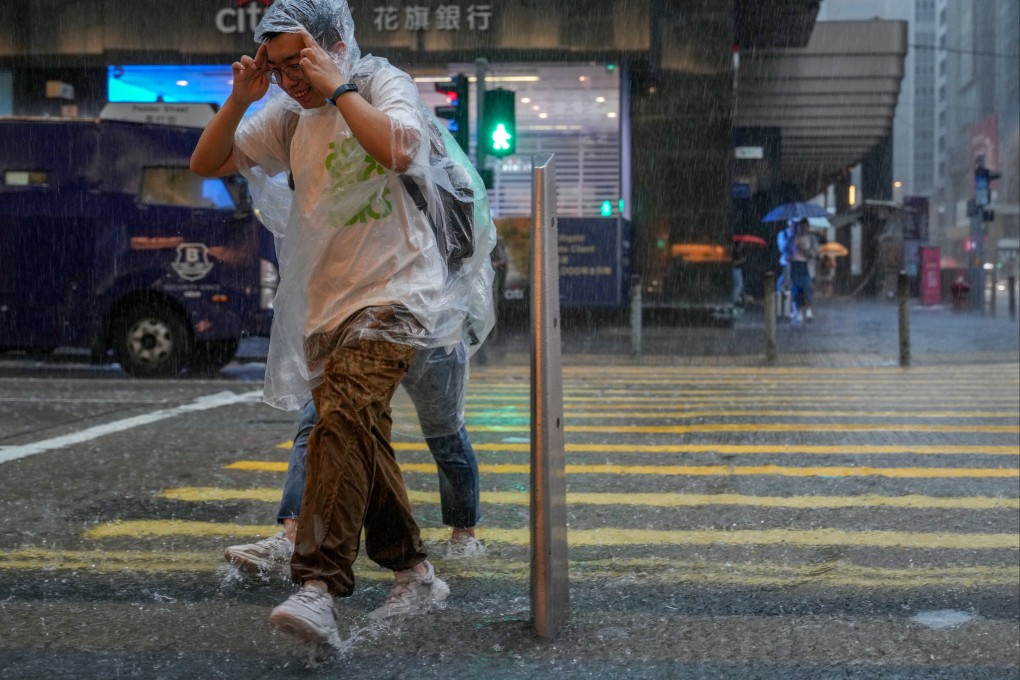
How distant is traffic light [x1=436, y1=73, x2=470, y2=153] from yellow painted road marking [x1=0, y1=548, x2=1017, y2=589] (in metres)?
9.77

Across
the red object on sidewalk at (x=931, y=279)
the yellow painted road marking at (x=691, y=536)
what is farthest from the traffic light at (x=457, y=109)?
the red object on sidewalk at (x=931, y=279)

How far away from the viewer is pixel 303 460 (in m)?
4.12

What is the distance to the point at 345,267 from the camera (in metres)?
3.45

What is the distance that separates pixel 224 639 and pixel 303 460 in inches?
31.9

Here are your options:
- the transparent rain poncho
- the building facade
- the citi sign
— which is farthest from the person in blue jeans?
the citi sign

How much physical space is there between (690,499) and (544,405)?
2330 mm

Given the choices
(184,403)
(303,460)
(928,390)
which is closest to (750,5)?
(928,390)

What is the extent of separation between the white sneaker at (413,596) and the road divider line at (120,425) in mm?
3679

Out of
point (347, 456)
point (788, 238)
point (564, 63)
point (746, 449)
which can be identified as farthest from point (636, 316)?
point (347, 456)

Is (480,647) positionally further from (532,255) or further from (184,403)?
(184,403)

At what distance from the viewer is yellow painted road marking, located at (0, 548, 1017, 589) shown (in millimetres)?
4160

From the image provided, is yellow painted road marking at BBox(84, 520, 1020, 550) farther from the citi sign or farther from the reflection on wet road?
the citi sign

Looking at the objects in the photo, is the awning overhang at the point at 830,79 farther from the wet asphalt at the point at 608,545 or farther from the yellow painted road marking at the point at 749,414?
the yellow painted road marking at the point at 749,414

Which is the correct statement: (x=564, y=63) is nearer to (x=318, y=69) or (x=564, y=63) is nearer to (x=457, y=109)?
(x=457, y=109)
